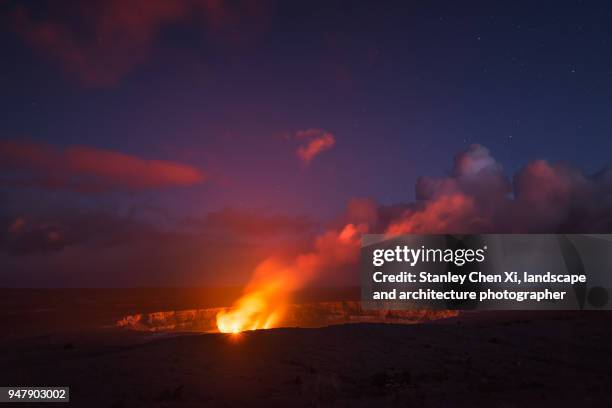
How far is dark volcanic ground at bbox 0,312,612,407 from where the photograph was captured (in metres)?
11.1

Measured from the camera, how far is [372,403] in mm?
10672

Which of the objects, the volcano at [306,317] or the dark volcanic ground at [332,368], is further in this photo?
the volcano at [306,317]

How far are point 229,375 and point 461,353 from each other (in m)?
9.54

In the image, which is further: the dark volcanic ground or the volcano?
the volcano

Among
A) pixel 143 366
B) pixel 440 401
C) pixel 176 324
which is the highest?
pixel 176 324

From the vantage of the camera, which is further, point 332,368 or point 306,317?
point 306,317

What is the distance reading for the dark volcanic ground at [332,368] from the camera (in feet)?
36.6

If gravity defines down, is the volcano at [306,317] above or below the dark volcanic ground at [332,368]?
above

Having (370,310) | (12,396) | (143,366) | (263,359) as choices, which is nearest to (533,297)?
(370,310)

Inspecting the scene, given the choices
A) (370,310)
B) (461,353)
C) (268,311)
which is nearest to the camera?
(461,353)

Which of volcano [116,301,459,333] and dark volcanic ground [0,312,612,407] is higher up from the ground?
volcano [116,301,459,333]

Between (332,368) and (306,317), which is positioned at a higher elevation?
(306,317)

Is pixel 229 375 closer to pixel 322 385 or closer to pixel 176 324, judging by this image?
pixel 322 385

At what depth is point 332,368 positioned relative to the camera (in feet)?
47.9
